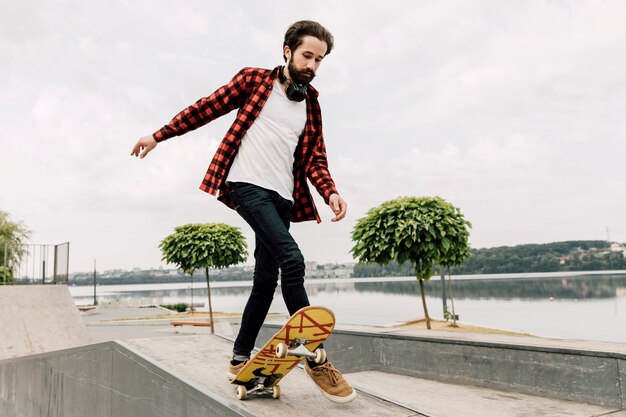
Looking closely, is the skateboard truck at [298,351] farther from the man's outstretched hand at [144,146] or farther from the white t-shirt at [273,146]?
the man's outstretched hand at [144,146]

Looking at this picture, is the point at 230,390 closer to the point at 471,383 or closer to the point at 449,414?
the point at 449,414

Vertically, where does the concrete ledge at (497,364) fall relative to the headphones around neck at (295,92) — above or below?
below

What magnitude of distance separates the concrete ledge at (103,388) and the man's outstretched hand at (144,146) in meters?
1.47

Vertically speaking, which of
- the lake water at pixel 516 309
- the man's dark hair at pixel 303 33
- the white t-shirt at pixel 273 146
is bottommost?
the lake water at pixel 516 309

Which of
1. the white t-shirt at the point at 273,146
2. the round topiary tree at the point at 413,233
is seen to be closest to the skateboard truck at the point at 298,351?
the white t-shirt at the point at 273,146

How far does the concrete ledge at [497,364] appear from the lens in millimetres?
4151

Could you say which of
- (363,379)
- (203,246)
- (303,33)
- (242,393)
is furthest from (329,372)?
(203,246)

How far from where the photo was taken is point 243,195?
2.52 m

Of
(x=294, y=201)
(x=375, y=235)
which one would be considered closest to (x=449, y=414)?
(x=294, y=201)

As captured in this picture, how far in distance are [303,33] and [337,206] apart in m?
0.99

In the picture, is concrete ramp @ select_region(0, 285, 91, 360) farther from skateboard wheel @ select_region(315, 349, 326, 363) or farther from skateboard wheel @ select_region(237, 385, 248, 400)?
skateboard wheel @ select_region(315, 349, 326, 363)

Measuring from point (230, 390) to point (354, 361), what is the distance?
471 cm

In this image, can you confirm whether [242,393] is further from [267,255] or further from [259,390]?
[267,255]

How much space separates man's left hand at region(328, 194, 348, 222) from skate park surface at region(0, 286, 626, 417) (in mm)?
1068
